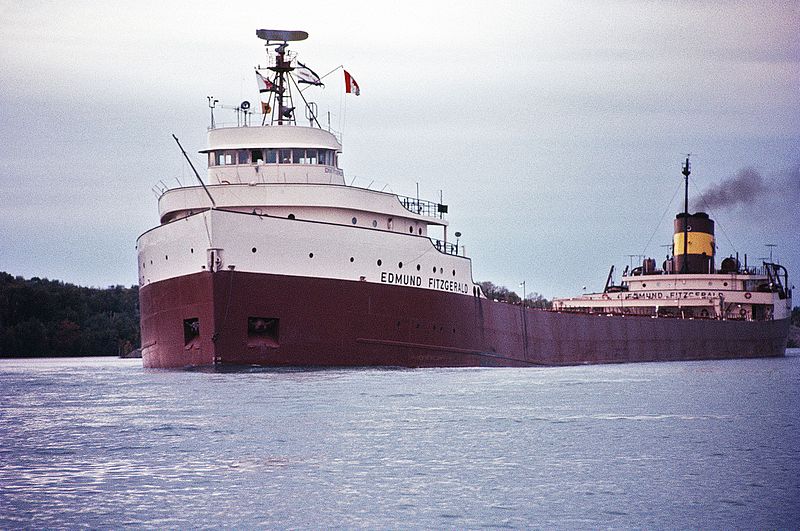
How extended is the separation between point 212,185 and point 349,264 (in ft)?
16.7

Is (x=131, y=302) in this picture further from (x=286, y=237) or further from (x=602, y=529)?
(x=602, y=529)

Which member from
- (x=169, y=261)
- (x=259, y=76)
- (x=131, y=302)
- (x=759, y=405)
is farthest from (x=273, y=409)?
(x=131, y=302)

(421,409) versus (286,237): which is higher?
(286,237)

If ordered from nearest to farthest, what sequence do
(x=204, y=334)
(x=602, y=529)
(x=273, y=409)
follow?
1. (x=602, y=529)
2. (x=273, y=409)
3. (x=204, y=334)

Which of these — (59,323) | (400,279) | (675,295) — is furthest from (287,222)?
(59,323)

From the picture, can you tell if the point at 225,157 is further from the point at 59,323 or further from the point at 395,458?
the point at 59,323

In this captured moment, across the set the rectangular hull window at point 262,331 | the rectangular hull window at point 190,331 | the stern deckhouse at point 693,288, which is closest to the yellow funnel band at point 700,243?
the stern deckhouse at point 693,288

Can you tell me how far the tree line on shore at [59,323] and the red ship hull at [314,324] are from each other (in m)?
40.2

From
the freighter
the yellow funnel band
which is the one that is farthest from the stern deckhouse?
the freighter

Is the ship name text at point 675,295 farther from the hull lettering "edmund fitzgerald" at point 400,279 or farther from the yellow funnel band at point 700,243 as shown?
the hull lettering "edmund fitzgerald" at point 400,279

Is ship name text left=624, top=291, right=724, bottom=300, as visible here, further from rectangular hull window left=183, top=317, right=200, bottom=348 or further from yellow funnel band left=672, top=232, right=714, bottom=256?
rectangular hull window left=183, top=317, right=200, bottom=348

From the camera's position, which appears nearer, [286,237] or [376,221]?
[286,237]

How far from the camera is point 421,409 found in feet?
64.7

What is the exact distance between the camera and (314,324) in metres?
29.5
